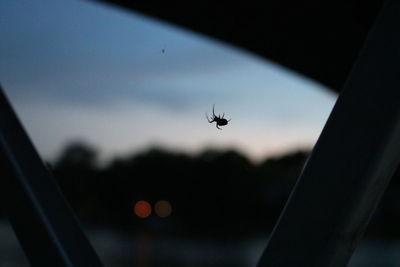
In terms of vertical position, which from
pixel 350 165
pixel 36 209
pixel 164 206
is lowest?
pixel 350 165

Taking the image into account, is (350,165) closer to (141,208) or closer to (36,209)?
(36,209)

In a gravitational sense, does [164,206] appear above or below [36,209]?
above

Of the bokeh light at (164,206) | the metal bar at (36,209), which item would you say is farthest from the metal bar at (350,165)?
the bokeh light at (164,206)

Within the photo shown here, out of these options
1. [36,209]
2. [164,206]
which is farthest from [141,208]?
[36,209]

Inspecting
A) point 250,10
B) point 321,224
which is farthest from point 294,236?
point 250,10

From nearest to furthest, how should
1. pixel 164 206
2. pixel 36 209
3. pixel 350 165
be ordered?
pixel 350 165 < pixel 36 209 < pixel 164 206

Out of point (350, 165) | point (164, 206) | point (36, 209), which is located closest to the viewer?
→ point (350, 165)
